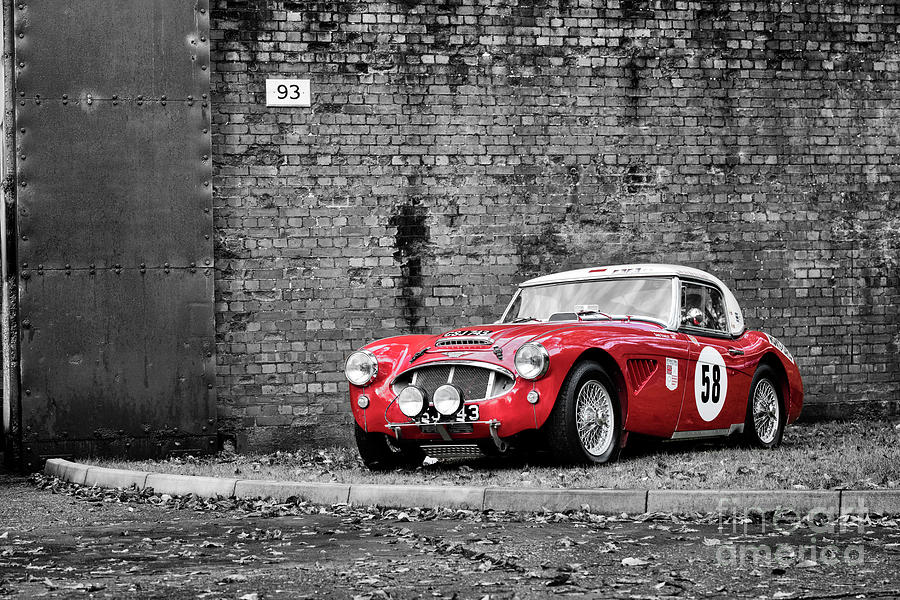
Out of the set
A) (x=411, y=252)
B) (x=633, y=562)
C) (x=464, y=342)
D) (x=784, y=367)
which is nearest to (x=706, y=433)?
(x=784, y=367)

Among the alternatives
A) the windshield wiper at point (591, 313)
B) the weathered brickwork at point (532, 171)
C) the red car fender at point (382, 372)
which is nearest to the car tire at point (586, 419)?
the windshield wiper at point (591, 313)

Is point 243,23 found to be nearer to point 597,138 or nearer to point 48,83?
point 48,83

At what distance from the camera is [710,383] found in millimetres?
8766

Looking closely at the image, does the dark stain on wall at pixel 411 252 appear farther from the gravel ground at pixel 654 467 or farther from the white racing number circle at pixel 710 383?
the white racing number circle at pixel 710 383

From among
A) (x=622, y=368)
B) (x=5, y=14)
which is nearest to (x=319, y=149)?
(x=5, y=14)

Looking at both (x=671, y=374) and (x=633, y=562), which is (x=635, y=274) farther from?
(x=633, y=562)

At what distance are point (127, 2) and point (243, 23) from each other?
108cm

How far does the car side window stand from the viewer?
9047 millimetres

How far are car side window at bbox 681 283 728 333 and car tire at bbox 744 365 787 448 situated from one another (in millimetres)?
524

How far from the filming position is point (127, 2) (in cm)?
1030

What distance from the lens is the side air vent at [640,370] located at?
26.5 ft

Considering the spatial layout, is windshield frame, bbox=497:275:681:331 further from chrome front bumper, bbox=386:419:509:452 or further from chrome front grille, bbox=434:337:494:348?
chrome front bumper, bbox=386:419:509:452

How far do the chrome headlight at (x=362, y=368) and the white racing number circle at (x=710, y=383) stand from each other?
239 cm

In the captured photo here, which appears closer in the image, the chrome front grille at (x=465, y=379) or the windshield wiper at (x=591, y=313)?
the chrome front grille at (x=465, y=379)
